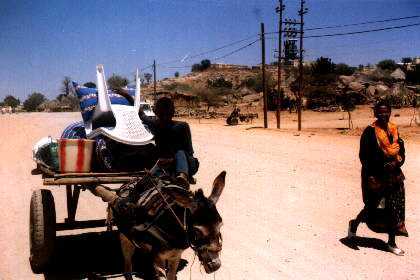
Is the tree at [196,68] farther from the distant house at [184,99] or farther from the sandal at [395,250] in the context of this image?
the sandal at [395,250]

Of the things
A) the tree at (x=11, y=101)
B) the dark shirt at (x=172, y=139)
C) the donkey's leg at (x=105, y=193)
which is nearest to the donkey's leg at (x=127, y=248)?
the donkey's leg at (x=105, y=193)

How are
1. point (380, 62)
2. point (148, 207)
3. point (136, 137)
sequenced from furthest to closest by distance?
point (380, 62), point (136, 137), point (148, 207)

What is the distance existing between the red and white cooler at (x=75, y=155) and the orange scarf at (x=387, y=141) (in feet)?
12.4

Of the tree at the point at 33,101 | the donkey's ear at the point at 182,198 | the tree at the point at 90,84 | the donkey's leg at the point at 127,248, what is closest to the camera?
the donkey's ear at the point at 182,198

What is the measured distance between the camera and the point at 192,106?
58.0 metres

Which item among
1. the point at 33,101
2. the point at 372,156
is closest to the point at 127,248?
the point at 372,156

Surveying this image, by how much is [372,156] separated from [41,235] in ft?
14.2

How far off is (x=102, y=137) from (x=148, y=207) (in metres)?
1.84

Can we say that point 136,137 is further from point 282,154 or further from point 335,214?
point 282,154

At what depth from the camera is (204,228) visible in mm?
3326

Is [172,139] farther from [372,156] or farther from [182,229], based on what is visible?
[372,156]

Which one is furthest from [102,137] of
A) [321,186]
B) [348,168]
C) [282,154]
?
[282,154]

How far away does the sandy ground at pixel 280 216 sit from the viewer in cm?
546

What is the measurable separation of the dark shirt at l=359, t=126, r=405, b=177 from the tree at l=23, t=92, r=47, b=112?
375 feet
